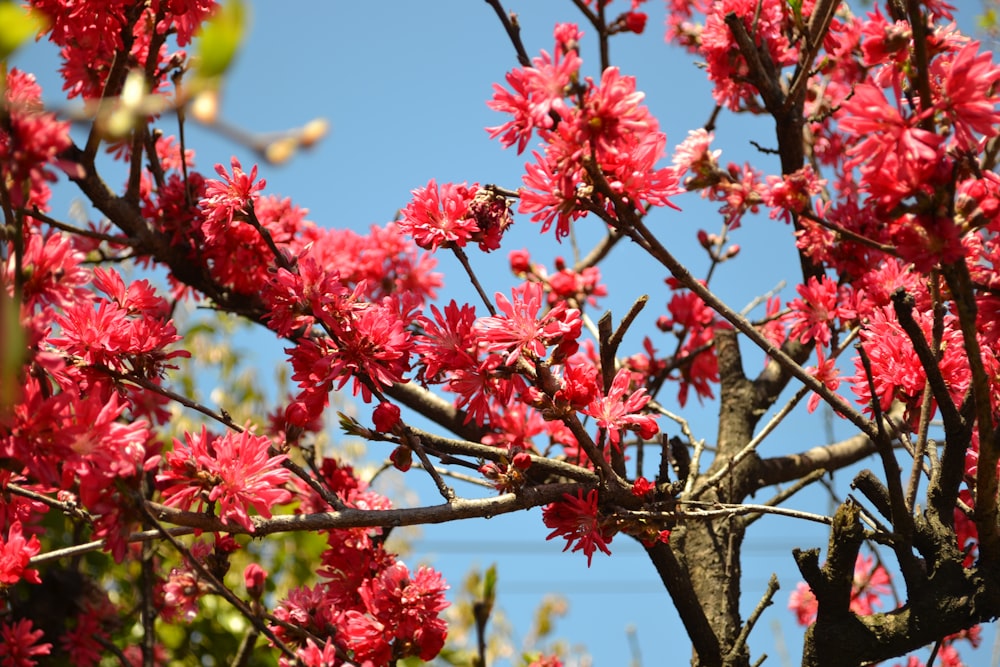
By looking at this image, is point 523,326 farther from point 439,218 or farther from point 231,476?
point 231,476

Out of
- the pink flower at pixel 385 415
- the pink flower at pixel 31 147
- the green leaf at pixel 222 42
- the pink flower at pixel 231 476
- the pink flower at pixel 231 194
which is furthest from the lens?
the pink flower at pixel 231 194

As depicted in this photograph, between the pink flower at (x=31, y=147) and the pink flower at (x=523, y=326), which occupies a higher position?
the pink flower at (x=523, y=326)

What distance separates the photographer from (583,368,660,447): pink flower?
185 centimetres

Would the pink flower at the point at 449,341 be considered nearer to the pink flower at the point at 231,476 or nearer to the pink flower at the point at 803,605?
the pink flower at the point at 231,476

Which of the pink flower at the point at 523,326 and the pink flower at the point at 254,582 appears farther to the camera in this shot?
the pink flower at the point at 254,582

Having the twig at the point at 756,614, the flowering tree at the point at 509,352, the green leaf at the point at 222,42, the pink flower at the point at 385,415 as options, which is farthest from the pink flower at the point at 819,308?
the green leaf at the point at 222,42

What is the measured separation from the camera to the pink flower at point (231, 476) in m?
1.61

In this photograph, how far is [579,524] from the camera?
6.10ft

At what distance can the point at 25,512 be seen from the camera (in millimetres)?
1774

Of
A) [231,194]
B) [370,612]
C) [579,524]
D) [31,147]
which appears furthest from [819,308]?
[31,147]

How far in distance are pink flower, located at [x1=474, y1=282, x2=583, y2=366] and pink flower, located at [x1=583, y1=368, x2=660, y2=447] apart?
0.17 metres

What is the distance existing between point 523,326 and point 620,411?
0.29 metres

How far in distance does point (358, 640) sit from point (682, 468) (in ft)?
2.88

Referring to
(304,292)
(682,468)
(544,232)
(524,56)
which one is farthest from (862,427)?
(524,56)
